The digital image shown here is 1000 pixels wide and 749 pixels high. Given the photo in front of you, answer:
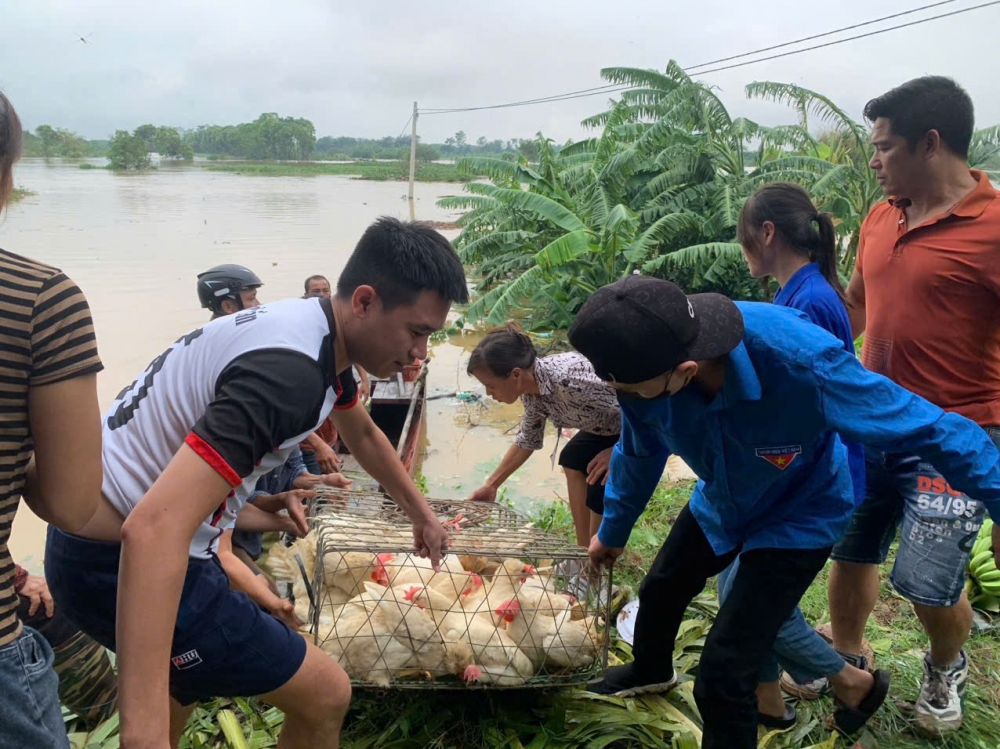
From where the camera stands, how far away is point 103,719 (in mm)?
2555

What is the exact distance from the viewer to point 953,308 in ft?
8.13

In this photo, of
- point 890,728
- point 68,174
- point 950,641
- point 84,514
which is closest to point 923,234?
point 950,641

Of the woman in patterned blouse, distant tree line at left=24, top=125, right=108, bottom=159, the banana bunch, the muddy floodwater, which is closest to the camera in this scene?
the woman in patterned blouse

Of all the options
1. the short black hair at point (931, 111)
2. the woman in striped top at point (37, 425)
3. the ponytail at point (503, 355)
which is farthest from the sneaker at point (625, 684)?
the short black hair at point (931, 111)

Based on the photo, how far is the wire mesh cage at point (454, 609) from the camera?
2395 mm

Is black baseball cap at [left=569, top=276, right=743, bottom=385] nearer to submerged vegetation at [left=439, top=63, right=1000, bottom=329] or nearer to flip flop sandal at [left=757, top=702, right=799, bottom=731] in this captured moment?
flip flop sandal at [left=757, top=702, right=799, bottom=731]

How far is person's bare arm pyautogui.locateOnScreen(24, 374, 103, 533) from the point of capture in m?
1.27

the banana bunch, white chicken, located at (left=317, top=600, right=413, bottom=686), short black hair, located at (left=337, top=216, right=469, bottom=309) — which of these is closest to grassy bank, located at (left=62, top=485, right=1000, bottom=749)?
white chicken, located at (left=317, top=600, right=413, bottom=686)

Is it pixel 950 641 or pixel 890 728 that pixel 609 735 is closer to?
pixel 890 728

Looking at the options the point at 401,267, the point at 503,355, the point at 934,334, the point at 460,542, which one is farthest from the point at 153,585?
the point at 934,334

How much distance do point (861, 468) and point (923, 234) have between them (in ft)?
2.84

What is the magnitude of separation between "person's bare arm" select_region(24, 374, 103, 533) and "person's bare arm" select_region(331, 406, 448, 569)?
39.3 inches

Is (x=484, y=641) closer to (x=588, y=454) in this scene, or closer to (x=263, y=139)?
(x=588, y=454)

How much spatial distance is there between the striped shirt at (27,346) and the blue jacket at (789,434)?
1.33 metres
